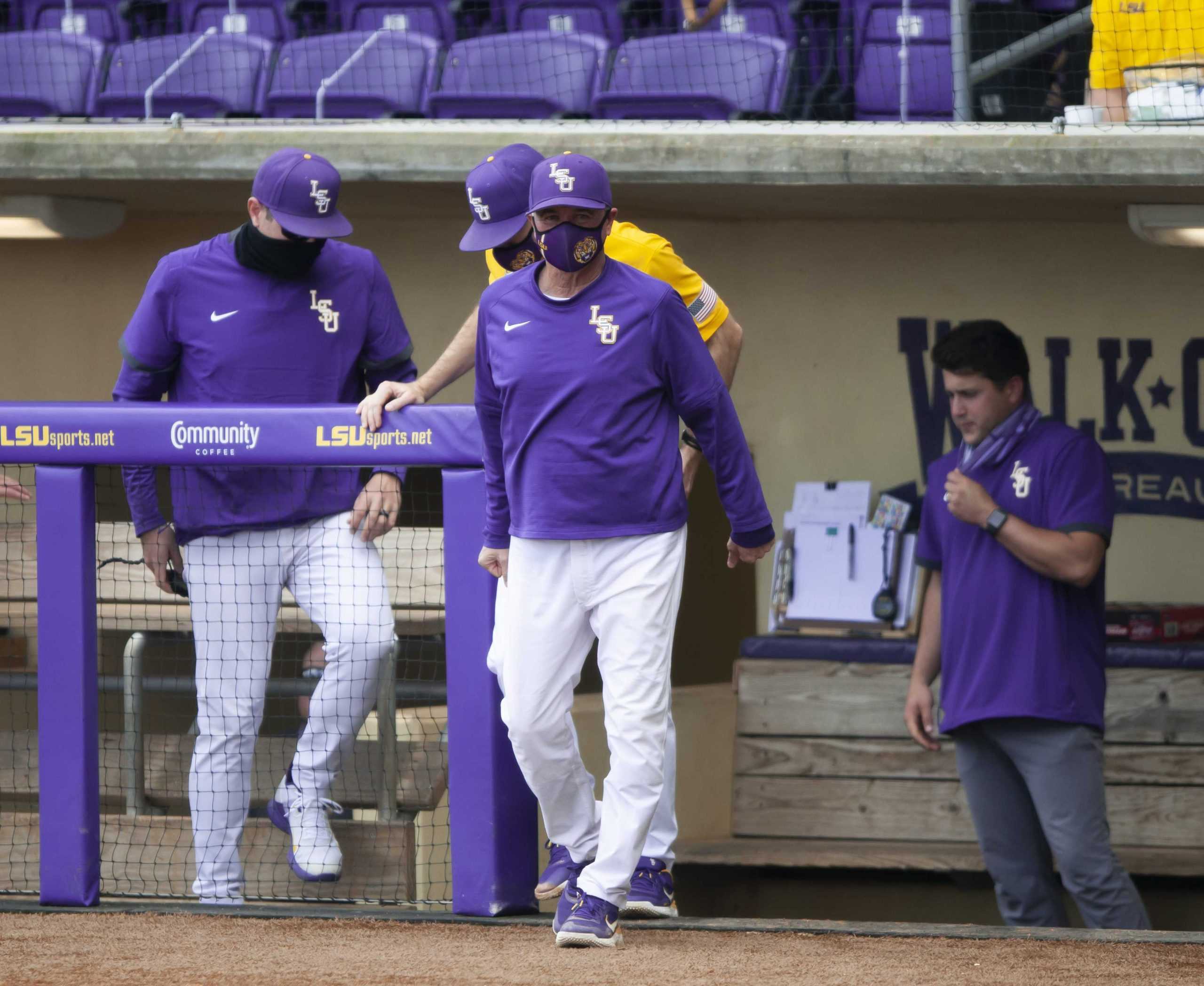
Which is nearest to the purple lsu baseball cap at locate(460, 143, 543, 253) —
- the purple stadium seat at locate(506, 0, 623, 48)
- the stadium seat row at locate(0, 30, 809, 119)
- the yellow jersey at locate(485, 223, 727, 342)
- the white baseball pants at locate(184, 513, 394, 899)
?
the yellow jersey at locate(485, 223, 727, 342)

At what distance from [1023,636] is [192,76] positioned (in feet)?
15.5

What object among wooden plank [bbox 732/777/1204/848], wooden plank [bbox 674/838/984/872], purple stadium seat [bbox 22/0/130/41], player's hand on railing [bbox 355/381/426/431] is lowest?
wooden plank [bbox 674/838/984/872]

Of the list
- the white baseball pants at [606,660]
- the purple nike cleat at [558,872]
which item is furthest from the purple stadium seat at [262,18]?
the purple nike cleat at [558,872]

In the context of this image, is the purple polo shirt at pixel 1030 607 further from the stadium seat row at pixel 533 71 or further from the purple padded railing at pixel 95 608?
the stadium seat row at pixel 533 71

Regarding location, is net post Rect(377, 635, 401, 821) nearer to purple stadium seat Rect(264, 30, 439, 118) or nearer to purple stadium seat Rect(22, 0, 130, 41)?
purple stadium seat Rect(264, 30, 439, 118)

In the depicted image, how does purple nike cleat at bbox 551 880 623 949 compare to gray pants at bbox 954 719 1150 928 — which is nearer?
purple nike cleat at bbox 551 880 623 949

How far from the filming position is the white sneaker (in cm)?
391

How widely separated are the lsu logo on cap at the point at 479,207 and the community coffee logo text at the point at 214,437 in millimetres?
715

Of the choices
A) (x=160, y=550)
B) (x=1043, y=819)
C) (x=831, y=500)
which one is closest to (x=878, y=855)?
(x=831, y=500)

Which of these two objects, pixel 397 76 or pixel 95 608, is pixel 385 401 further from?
pixel 397 76

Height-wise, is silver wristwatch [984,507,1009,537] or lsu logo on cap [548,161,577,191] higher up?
lsu logo on cap [548,161,577,191]

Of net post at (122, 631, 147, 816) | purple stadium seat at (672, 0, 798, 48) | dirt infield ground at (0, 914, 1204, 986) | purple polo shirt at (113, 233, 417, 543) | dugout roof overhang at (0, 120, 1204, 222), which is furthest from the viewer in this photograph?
purple stadium seat at (672, 0, 798, 48)

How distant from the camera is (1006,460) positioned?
424 centimetres

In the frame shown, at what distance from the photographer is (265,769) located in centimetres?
453
